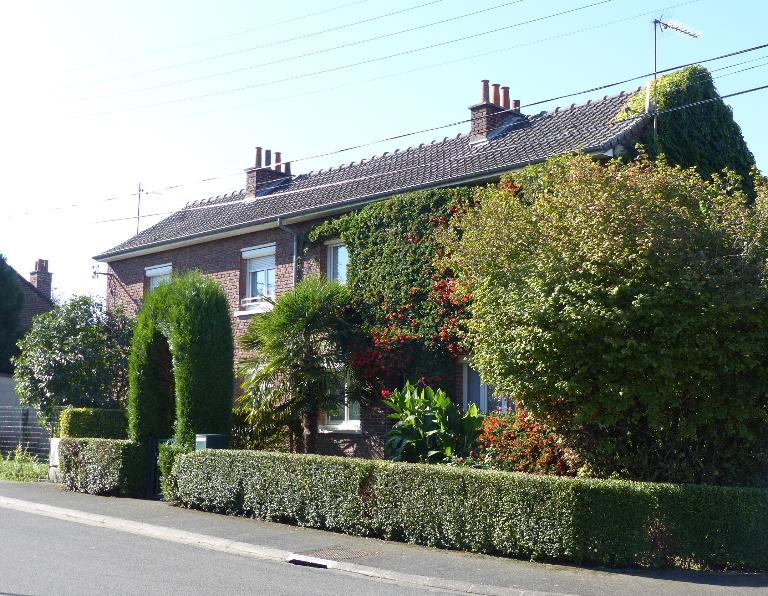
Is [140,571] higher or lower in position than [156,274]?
lower

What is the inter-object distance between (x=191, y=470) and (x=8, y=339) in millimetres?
20585

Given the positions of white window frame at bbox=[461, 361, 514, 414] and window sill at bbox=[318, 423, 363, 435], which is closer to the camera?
white window frame at bbox=[461, 361, 514, 414]

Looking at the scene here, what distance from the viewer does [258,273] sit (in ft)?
72.6

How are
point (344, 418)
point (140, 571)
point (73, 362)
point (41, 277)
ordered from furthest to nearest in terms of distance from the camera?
1. point (41, 277)
2. point (73, 362)
3. point (344, 418)
4. point (140, 571)

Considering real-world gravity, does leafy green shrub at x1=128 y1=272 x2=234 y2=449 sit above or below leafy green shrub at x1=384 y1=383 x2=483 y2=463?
above

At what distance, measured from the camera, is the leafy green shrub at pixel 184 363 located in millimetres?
16594

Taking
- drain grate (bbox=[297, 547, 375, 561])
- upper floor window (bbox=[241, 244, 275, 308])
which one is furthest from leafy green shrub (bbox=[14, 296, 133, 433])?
drain grate (bbox=[297, 547, 375, 561])

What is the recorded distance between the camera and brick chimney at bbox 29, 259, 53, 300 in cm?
3766

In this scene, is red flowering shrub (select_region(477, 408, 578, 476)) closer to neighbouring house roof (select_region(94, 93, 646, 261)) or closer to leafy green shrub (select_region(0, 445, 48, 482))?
neighbouring house roof (select_region(94, 93, 646, 261))

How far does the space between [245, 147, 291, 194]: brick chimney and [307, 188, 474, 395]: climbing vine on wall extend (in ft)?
22.6

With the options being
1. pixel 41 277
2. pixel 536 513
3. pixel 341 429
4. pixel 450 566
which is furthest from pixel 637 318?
pixel 41 277

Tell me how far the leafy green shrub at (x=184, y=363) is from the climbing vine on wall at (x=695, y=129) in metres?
8.27

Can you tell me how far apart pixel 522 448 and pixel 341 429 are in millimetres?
6401

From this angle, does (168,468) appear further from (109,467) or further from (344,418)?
(344,418)
